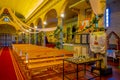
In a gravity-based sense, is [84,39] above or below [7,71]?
above

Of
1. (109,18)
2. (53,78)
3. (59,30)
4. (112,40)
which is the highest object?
(109,18)

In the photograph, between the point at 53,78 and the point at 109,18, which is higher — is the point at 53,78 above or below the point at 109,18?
below

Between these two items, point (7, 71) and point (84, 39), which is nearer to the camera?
point (7, 71)

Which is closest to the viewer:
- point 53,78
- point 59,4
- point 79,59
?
point 79,59

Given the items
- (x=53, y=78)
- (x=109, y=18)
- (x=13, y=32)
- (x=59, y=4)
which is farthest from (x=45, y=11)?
(x=13, y=32)

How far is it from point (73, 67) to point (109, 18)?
5.44 meters

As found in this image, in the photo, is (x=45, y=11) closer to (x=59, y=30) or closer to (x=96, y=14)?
(x=59, y=30)

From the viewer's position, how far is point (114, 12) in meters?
8.77

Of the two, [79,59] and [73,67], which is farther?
[73,67]

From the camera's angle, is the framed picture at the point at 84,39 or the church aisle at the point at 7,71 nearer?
the church aisle at the point at 7,71

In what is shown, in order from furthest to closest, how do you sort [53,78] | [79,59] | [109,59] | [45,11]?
[45,11] → [109,59] → [53,78] → [79,59]

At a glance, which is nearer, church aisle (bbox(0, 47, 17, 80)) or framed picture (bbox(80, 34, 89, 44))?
church aisle (bbox(0, 47, 17, 80))

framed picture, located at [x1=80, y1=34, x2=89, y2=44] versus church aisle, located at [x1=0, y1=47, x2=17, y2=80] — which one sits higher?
framed picture, located at [x1=80, y1=34, x2=89, y2=44]

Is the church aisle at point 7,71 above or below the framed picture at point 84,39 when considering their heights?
below
